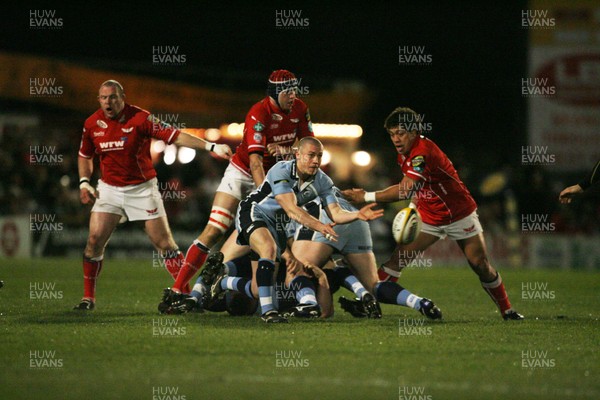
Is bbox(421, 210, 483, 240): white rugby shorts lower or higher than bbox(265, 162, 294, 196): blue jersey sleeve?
lower

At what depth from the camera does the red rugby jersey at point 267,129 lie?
1132cm

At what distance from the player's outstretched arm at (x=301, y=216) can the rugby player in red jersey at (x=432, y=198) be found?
2.66 ft

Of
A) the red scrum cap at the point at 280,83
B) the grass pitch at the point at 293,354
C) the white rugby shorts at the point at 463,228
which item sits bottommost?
the grass pitch at the point at 293,354

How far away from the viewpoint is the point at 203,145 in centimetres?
1126

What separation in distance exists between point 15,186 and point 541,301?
13.4m

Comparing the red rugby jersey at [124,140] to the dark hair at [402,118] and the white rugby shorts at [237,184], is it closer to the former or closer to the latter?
the white rugby shorts at [237,184]

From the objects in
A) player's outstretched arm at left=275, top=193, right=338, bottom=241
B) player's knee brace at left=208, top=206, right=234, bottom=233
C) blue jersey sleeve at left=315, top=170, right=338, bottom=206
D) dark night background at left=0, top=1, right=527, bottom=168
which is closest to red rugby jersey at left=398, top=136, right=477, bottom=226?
blue jersey sleeve at left=315, top=170, right=338, bottom=206

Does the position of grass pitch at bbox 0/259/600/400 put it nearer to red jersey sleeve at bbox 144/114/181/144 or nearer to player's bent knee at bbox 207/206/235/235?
player's bent knee at bbox 207/206/235/235

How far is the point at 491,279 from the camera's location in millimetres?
10883

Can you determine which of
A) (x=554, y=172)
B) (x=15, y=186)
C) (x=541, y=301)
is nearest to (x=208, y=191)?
(x=15, y=186)

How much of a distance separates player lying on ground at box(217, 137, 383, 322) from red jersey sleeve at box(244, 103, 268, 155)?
726 millimetres

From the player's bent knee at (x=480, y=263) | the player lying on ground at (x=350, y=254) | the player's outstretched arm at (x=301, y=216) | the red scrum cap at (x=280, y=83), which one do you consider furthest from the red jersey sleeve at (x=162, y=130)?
the player's bent knee at (x=480, y=263)

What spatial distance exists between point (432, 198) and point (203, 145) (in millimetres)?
2562

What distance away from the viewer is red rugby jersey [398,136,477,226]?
1074 centimetres
